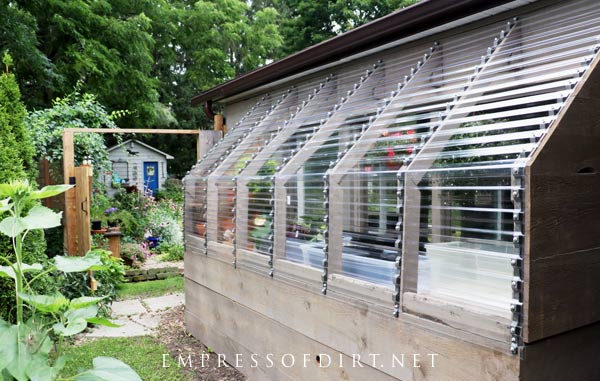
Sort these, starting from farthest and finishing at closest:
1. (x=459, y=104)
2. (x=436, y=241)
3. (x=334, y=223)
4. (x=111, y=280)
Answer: (x=111, y=280), (x=334, y=223), (x=459, y=104), (x=436, y=241)

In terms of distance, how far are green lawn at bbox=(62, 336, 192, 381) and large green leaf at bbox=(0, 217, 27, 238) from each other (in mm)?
2455

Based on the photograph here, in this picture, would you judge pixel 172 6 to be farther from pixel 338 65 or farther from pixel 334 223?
pixel 334 223

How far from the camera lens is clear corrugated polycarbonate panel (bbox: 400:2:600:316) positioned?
6.82 ft

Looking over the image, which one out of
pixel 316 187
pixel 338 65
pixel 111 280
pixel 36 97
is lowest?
pixel 111 280

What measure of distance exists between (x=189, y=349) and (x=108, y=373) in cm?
303

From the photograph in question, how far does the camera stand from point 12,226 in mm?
1935

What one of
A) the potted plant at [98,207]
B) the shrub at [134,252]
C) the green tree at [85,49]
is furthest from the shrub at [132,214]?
Result: the green tree at [85,49]

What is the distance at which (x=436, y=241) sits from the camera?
2.33 metres

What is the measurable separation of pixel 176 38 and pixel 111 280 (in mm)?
11589

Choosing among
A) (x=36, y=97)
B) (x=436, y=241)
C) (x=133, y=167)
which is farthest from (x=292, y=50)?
(x=436, y=241)

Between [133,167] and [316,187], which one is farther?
[133,167]

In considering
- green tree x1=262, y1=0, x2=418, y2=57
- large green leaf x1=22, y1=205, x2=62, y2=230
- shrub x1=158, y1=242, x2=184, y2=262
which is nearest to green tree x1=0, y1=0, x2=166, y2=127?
shrub x1=158, y1=242, x2=184, y2=262

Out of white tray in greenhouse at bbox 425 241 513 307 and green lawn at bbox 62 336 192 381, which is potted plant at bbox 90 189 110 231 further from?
white tray in greenhouse at bbox 425 241 513 307

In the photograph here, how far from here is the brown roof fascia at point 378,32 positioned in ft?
9.81
